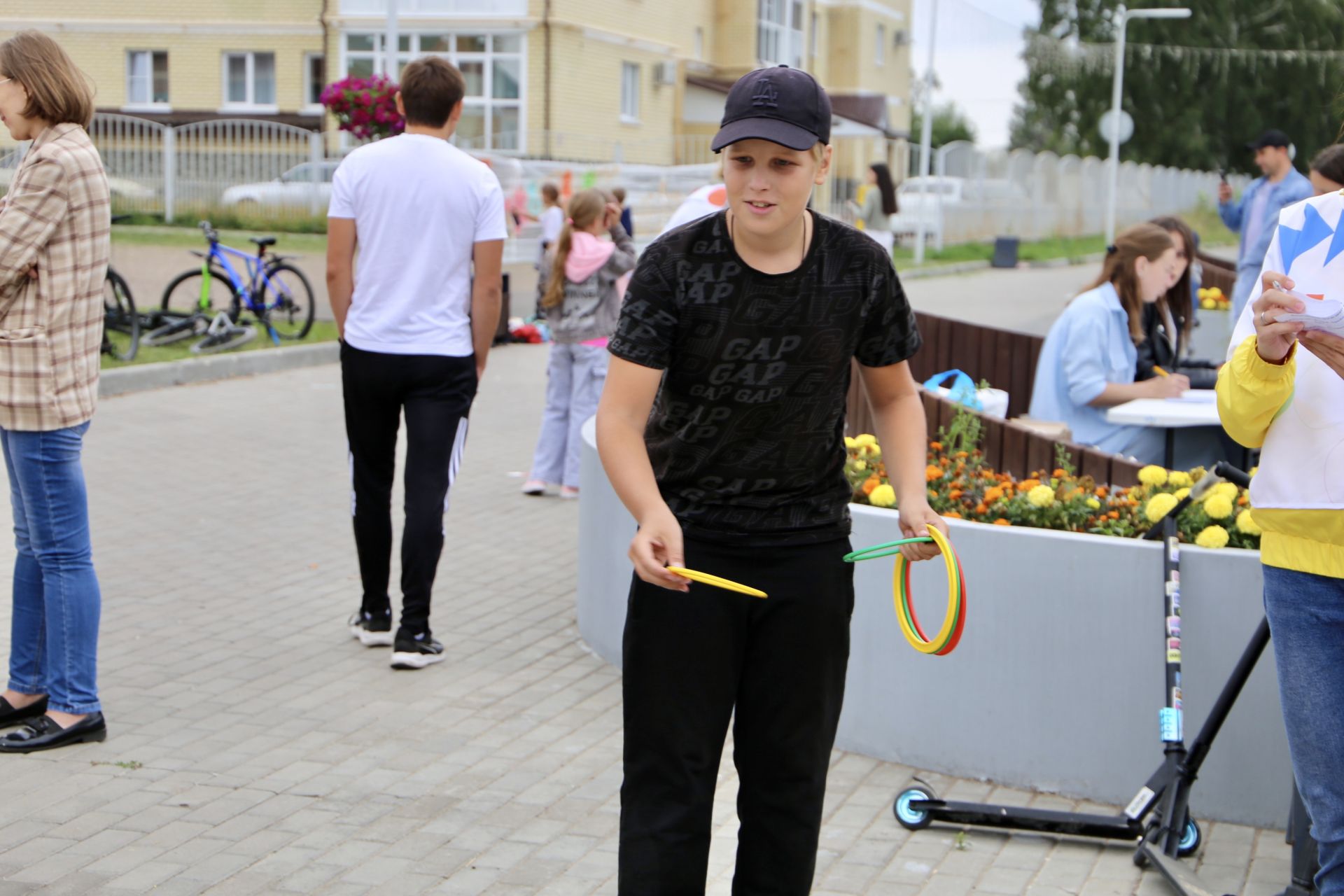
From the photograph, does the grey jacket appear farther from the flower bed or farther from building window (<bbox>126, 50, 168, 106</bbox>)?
building window (<bbox>126, 50, 168, 106</bbox>)

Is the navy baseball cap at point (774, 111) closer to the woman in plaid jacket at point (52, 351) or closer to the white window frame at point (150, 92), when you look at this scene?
the woman in plaid jacket at point (52, 351)

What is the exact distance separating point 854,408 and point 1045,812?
342cm

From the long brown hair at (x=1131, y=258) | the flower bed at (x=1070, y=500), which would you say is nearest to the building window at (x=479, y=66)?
the long brown hair at (x=1131, y=258)

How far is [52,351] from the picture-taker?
14.1 feet

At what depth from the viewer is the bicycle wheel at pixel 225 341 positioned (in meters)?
13.5

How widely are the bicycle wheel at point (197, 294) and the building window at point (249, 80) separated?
22129mm

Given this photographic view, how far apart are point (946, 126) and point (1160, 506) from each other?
274ft

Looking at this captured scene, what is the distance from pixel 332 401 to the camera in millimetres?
12086

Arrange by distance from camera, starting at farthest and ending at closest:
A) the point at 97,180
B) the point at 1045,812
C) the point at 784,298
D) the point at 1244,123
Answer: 1. the point at 1244,123
2. the point at 97,180
3. the point at 1045,812
4. the point at 784,298

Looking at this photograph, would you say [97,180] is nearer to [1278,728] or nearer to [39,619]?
[39,619]

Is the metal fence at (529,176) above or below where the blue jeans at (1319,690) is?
above

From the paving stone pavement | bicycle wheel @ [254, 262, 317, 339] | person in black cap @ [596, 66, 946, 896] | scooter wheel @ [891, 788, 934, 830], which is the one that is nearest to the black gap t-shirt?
person in black cap @ [596, 66, 946, 896]

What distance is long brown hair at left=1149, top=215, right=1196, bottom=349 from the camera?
697cm

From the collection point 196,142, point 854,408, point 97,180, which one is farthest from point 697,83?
point 97,180
